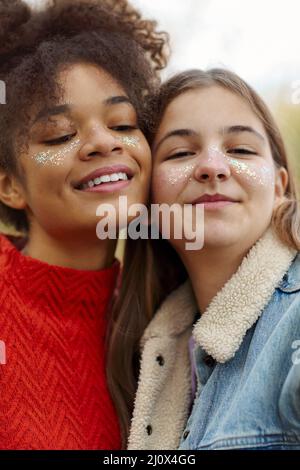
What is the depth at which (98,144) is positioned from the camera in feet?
5.25

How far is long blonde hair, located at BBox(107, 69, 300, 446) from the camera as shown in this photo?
5.37 ft

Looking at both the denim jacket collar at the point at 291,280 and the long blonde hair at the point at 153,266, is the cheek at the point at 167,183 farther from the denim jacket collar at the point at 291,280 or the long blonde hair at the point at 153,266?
the denim jacket collar at the point at 291,280

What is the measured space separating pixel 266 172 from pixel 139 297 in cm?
53

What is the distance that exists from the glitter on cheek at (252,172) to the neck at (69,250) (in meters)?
0.45

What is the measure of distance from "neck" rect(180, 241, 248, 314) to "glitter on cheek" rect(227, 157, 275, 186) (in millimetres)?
178

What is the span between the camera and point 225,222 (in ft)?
5.07

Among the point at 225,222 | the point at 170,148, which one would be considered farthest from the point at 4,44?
the point at 225,222

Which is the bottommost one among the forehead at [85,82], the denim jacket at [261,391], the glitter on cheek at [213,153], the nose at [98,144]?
the denim jacket at [261,391]

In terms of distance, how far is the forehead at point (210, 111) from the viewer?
160 centimetres

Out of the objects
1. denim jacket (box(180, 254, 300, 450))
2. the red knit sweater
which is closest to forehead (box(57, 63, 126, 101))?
the red knit sweater

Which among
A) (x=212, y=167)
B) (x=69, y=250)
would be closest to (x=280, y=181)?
(x=212, y=167)

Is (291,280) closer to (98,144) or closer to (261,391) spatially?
(261,391)

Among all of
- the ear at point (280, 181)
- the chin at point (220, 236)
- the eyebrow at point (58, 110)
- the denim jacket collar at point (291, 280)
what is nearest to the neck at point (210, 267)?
the chin at point (220, 236)
